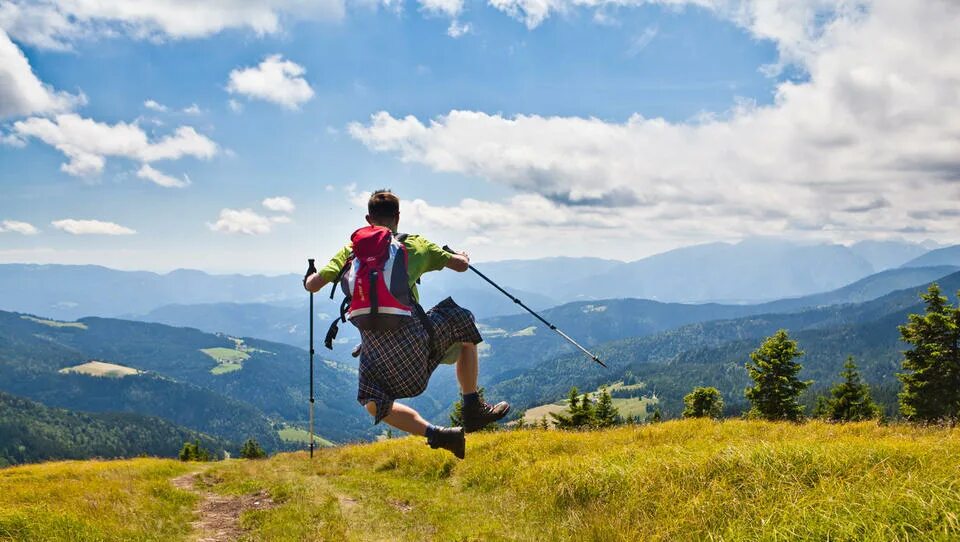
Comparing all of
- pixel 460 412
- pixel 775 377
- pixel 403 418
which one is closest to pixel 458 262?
pixel 403 418

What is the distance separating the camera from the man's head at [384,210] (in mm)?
6207

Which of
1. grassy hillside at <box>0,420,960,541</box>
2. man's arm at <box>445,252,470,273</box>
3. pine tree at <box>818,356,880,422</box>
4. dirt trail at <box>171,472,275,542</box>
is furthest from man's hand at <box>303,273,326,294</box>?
pine tree at <box>818,356,880,422</box>

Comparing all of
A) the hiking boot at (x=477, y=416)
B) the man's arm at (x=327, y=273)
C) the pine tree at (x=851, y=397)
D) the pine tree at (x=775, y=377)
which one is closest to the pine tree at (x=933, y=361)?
the pine tree at (x=851, y=397)

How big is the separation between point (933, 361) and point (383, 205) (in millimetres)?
42096

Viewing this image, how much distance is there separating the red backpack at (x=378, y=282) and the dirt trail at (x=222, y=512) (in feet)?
15.5

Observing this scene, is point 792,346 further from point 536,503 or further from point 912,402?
point 536,503

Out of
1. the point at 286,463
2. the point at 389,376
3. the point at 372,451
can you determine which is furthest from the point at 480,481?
the point at 286,463

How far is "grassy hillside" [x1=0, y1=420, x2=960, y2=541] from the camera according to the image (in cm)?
431

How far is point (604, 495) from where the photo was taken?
712cm

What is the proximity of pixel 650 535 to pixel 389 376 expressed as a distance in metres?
3.29

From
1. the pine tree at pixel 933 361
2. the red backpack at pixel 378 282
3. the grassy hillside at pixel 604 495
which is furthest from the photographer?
the pine tree at pixel 933 361

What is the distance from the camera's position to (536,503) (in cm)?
791

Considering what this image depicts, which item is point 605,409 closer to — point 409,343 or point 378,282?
point 409,343

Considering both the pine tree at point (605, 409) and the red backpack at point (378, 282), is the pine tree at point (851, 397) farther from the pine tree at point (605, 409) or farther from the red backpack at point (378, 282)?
the red backpack at point (378, 282)
